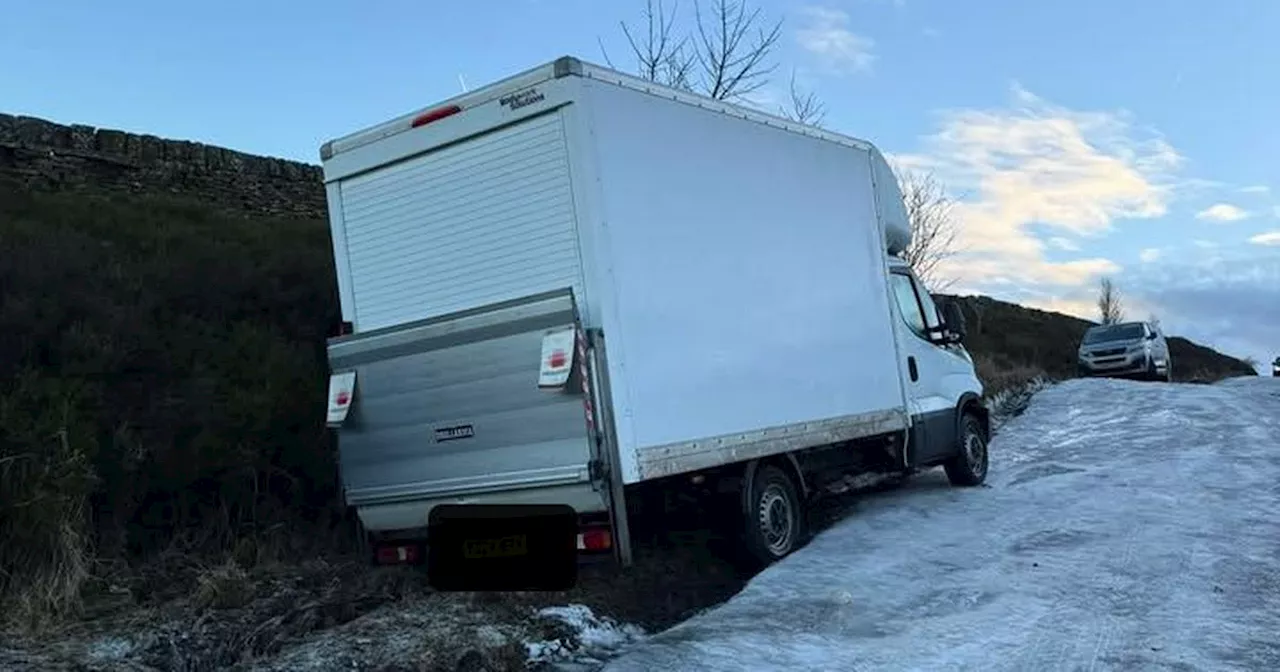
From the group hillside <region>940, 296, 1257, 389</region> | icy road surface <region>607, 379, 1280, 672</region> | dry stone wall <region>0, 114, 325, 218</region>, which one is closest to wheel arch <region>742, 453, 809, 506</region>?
icy road surface <region>607, 379, 1280, 672</region>

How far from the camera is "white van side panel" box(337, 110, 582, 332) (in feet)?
22.5

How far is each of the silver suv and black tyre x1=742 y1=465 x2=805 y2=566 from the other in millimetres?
24314

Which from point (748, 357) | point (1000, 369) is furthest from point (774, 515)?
point (1000, 369)

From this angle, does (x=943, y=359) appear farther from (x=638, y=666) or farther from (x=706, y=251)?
(x=638, y=666)

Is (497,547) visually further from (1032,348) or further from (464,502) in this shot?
(1032,348)

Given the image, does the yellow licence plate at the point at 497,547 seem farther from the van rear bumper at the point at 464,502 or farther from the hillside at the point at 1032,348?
the hillside at the point at 1032,348

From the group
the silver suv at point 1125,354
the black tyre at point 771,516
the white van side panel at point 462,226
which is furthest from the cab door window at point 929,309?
the silver suv at point 1125,354

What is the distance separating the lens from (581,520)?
21.9 ft

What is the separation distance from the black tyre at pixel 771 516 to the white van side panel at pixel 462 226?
2306 mm

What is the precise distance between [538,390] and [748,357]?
1.86 metres

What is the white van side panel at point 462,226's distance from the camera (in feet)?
22.5

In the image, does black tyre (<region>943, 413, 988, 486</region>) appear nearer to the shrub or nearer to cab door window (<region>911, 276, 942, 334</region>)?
cab door window (<region>911, 276, 942, 334</region>)

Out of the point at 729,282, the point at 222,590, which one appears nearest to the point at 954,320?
the point at 729,282

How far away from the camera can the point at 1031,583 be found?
23.8 feet
